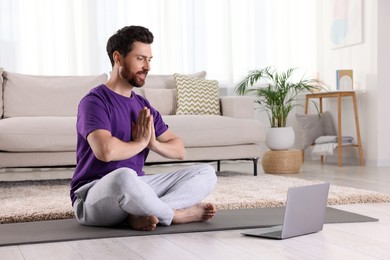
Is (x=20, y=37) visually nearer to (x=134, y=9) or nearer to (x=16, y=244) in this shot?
(x=134, y=9)

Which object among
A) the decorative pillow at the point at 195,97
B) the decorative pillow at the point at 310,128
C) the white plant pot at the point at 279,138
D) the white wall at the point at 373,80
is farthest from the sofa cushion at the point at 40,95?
the white wall at the point at 373,80

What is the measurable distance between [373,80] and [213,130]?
2.02 metres

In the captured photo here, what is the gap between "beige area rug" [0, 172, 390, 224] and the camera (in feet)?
10.6

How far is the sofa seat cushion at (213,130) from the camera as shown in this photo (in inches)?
197

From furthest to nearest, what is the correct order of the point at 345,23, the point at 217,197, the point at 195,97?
1. the point at 345,23
2. the point at 195,97
3. the point at 217,197

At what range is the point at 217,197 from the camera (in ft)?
12.4

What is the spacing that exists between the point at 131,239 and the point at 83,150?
0.46m

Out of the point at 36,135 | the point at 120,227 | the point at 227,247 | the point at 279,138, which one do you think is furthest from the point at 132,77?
the point at 279,138

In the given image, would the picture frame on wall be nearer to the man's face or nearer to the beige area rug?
the beige area rug

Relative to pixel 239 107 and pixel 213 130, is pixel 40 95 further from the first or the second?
pixel 239 107

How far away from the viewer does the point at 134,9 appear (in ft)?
22.3

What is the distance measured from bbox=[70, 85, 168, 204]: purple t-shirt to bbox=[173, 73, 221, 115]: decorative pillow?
273cm

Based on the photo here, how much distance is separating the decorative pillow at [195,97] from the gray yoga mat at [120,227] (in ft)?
7.94

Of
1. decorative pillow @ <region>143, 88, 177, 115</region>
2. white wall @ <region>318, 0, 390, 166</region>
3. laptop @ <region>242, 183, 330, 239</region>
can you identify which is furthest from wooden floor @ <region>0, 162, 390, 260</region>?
white wall @ <region>318, 0, 390, 166</region>
